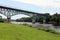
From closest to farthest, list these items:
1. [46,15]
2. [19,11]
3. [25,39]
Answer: [25,39]
[19,11]
[46,15]

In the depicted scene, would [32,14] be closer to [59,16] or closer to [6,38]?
[59,16]

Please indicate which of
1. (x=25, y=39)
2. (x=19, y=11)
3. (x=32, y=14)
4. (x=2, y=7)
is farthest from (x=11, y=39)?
(x=32, y=14)

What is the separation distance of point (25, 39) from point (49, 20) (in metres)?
128

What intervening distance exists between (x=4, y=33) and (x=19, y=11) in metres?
84.4

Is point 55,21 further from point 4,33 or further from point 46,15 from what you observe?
point 4,33

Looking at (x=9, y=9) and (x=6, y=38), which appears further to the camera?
(x=9, y=9)

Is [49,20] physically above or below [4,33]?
below

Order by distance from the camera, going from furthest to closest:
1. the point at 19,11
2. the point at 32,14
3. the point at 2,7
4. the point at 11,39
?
the point at 32,14
the point at 19,11
the point at 2,7
the point at 11,39

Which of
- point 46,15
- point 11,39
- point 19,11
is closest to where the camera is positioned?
point 11,39

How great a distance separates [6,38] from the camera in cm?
1256

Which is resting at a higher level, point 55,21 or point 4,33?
point 4,33

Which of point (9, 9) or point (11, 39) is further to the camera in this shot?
point (9, 9)

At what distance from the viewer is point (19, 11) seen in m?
98.0

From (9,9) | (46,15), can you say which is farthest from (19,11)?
(46,15)
